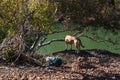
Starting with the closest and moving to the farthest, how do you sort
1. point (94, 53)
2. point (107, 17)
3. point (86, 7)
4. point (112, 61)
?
point (112, 61), point (94, 53), point (86, 7), point (107, 17)

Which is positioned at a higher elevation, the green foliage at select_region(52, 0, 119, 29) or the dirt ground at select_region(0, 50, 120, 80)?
the dirt ground at select_region(0, 50, 120, 80)

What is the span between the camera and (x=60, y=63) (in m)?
9.28

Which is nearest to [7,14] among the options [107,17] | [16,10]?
[16,10]

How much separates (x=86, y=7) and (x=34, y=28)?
11694 millimetres

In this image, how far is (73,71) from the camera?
28.4ft

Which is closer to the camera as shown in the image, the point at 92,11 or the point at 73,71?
the point at 73,71

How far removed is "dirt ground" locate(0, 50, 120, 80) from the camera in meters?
8.12

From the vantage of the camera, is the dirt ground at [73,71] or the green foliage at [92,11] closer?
the dirt ground at [73,71]

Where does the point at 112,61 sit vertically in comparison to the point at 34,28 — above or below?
below

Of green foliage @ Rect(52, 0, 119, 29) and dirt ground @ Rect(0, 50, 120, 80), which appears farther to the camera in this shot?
green foliage @ Rect(52, 0, 119, 29)

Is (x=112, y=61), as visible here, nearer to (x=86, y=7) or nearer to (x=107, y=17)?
(x=86, y=7)

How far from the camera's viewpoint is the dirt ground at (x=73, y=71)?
8117 mm

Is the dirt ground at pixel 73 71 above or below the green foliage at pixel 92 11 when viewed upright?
above

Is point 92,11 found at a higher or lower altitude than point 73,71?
lower
